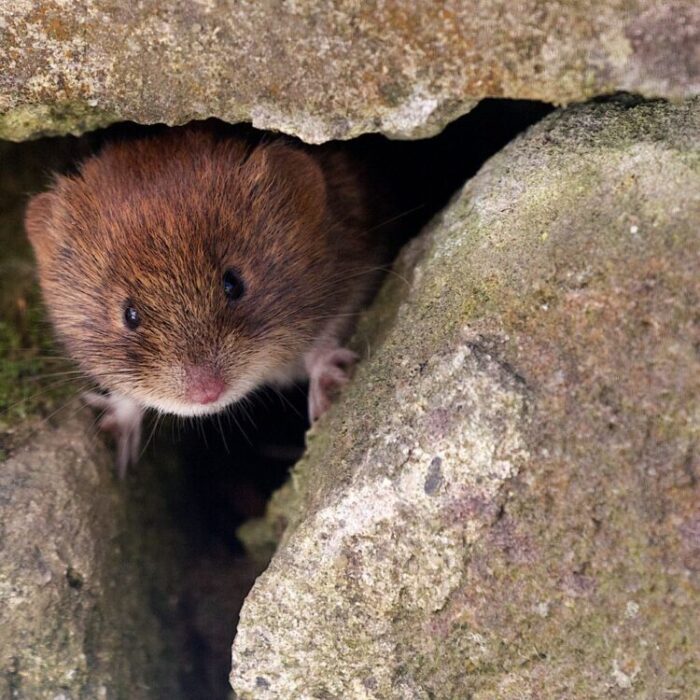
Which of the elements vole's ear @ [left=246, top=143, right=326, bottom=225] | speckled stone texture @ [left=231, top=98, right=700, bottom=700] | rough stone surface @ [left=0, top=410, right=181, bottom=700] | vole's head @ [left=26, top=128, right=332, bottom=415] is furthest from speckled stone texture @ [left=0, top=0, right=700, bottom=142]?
rough stone surface @ [left=0, top=410, right=181, bottom=700]

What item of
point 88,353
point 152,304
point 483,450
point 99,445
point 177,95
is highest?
point 177,95

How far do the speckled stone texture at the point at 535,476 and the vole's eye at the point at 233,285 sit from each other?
63cm

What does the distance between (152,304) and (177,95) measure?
1.96 feet

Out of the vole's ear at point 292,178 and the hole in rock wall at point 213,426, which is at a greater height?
the vole's ear at point 292,178

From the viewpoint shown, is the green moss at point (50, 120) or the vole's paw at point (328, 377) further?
the vole's paw at point (328, 377)

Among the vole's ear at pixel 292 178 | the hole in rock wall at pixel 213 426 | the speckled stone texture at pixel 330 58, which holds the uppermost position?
the speckled stone texture at pixel 330 58

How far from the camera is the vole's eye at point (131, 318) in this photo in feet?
7.87

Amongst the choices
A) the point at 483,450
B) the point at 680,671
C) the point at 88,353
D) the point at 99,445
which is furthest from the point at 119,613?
the point at 680,671

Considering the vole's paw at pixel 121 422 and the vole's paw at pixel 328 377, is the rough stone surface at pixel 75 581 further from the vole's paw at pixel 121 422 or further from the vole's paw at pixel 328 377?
the vole's paw at pixel 328 377

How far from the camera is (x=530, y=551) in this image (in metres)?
1.70

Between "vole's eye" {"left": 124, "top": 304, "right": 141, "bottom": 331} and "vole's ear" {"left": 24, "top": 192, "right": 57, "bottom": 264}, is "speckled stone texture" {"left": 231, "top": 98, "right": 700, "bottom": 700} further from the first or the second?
"vole's ear" {"left": 24, "top": 192, "right": 57, "bottom": 264}

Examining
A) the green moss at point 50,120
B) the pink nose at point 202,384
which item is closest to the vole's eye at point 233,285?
the pink nose at point 202,384

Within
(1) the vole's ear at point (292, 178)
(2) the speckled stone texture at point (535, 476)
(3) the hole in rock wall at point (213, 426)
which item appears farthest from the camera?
(3) the hole in rock wall at point (213, 426)

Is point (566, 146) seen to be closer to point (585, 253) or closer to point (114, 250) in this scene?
point (585, 253)
